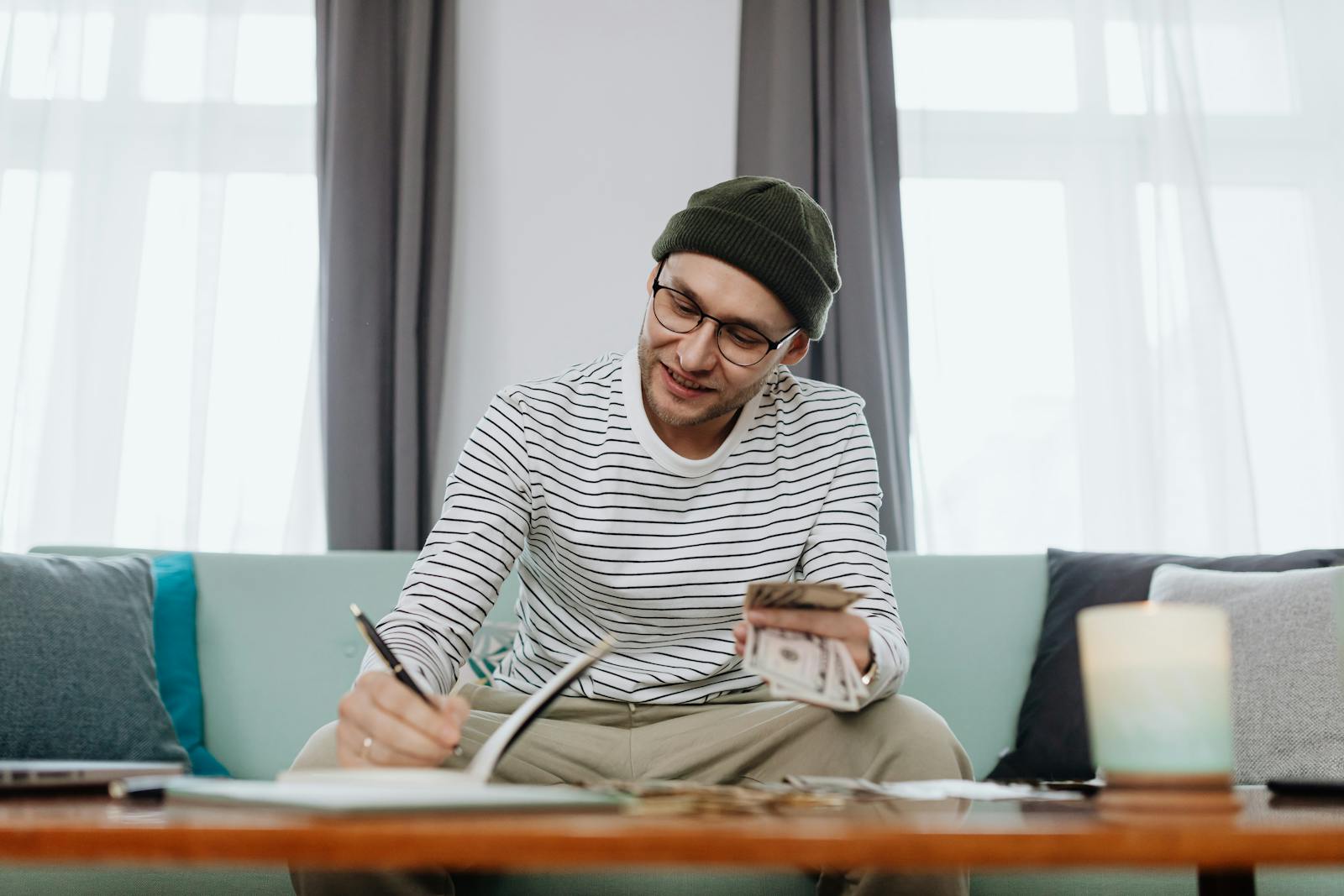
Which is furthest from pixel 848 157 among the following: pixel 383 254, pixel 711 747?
pixel 711 747

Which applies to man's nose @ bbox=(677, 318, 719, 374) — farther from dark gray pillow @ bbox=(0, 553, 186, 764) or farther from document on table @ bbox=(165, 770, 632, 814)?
dark gray pillow @ bbox=(0, 553, 186, 764)

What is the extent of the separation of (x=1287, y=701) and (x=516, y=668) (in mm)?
1194

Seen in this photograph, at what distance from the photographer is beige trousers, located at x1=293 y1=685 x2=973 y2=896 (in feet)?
3.67

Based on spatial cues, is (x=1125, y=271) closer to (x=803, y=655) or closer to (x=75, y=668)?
(x=803, y=655)

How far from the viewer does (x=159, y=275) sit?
9.59ft

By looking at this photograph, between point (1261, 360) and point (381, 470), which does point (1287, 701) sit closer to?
point (1261, 360)

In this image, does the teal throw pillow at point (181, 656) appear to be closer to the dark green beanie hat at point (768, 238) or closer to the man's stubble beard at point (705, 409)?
the man's stubble beard at point (705, 409)

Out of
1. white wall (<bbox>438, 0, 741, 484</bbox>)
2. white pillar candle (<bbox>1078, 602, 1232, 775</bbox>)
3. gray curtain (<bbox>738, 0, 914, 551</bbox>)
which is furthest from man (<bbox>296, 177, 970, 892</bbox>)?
white wall (<bbox>438, 0, 741, 484</bbox>)

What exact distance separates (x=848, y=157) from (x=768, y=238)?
145 centimetres

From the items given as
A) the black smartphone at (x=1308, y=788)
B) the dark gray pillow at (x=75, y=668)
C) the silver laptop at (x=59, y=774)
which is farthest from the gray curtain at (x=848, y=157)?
the silver laptop at (x=59, y=774)

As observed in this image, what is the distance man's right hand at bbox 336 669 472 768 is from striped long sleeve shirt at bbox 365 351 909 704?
46cm

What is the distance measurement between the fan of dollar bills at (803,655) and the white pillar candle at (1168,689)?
1.03ft

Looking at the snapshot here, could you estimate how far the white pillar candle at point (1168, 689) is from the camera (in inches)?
28.8

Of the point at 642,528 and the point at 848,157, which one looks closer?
the point at 642,528
